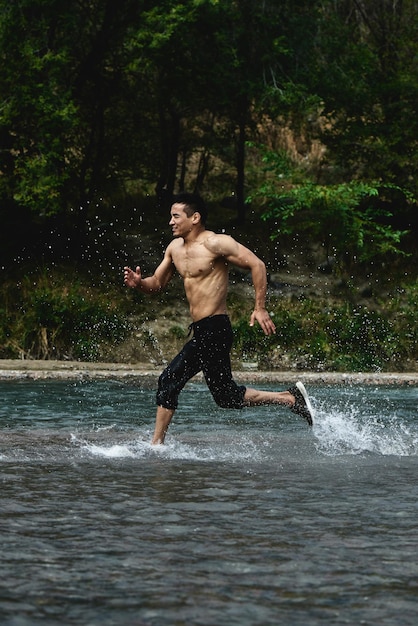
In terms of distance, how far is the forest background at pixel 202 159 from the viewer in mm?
23656

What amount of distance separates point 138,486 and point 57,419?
5.20 metres

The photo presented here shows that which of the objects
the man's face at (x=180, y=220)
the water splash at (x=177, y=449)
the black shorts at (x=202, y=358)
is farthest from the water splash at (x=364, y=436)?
the man's face at (x=180, y=220)

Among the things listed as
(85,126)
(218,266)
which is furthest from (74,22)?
(218,266)

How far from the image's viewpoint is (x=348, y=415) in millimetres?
13594

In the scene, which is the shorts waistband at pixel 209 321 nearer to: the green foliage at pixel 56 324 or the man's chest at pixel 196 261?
the man's chest at pixel 196 261

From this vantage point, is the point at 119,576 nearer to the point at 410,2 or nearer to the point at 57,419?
→ the point at 57,419

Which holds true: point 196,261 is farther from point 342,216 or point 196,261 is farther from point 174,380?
point 342,216

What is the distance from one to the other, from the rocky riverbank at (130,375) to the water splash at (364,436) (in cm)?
571

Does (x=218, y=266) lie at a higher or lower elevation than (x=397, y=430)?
higher

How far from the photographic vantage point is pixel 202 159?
104 feet

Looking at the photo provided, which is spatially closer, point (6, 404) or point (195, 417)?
point (195, 417)

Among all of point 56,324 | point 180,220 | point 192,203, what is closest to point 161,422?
point 180,220

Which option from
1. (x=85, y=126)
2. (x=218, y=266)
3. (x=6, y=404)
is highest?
(x=85, y=126)

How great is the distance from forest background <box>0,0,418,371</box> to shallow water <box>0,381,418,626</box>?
10684 mm
